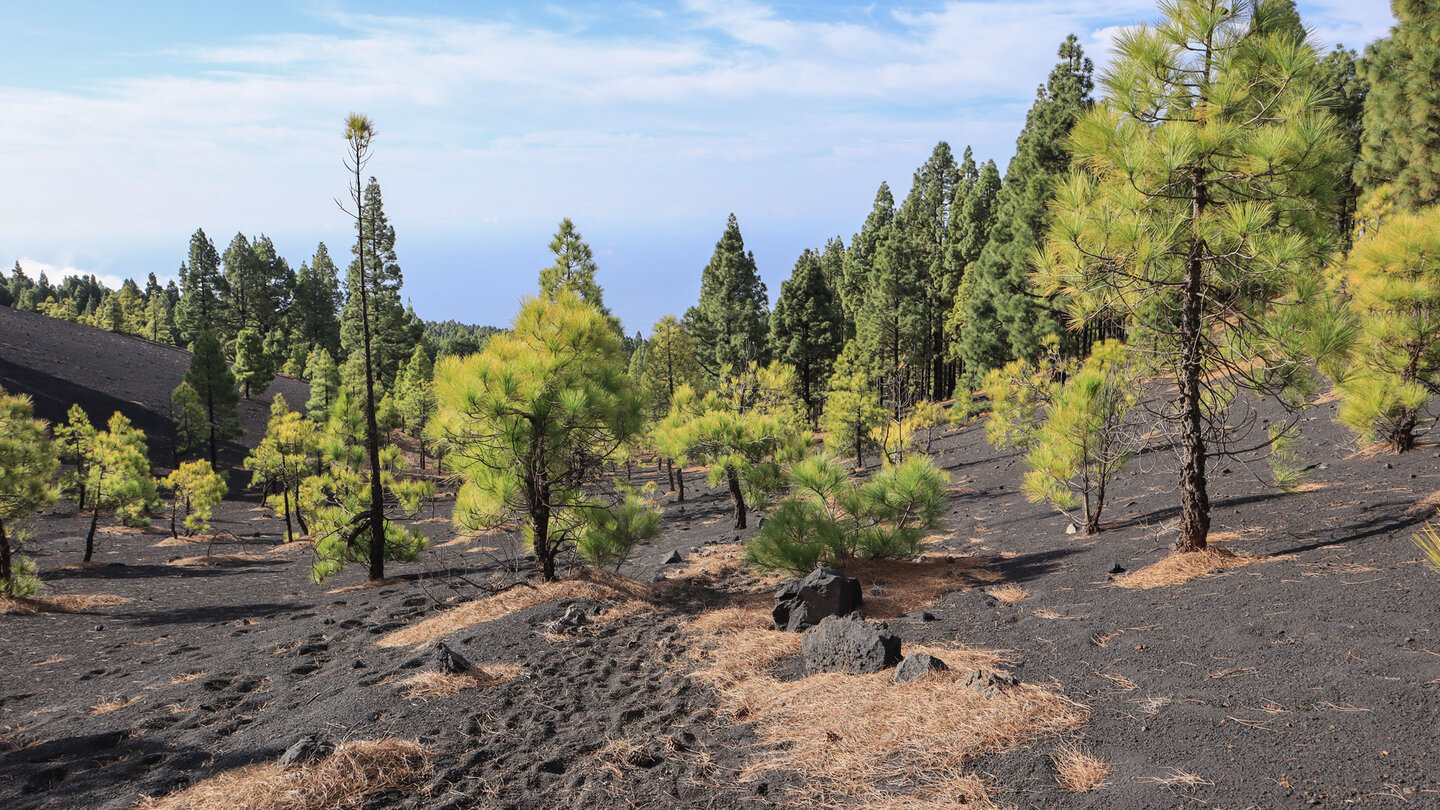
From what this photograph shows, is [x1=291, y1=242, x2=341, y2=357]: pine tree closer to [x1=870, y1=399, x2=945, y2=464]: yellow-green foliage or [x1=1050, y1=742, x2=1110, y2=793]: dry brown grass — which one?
[x1=870, y1=399, x2=945, y2=464]: yellow-green foliage

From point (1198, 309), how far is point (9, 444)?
59.8 ft

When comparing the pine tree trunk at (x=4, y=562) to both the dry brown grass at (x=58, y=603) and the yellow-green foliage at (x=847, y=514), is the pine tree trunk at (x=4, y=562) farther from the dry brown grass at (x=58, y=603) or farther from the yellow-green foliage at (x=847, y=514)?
the yellow-green foliage at (x=847, y=514)

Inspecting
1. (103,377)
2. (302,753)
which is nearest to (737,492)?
(302,753)

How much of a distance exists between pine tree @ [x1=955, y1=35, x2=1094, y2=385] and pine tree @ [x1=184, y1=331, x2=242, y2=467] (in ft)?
128

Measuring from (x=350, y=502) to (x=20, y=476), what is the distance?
16.8 feet

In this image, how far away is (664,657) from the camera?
250 inches

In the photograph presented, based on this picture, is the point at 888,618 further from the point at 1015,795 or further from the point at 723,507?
the point at 723,507

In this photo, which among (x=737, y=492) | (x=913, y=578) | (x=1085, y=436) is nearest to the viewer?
(x=913, y=578)

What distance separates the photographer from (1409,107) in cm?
2094

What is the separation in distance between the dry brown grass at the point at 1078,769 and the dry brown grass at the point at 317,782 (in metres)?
3.73

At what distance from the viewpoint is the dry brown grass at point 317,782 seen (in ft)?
12.4

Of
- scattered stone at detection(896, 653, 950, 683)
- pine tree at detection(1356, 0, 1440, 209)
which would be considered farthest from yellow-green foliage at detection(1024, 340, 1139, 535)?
pine tree at detection(1356, 0, 1440, 209)

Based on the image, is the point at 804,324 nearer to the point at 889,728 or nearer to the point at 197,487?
the point at 197,487

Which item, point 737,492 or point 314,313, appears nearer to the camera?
point 737,492
